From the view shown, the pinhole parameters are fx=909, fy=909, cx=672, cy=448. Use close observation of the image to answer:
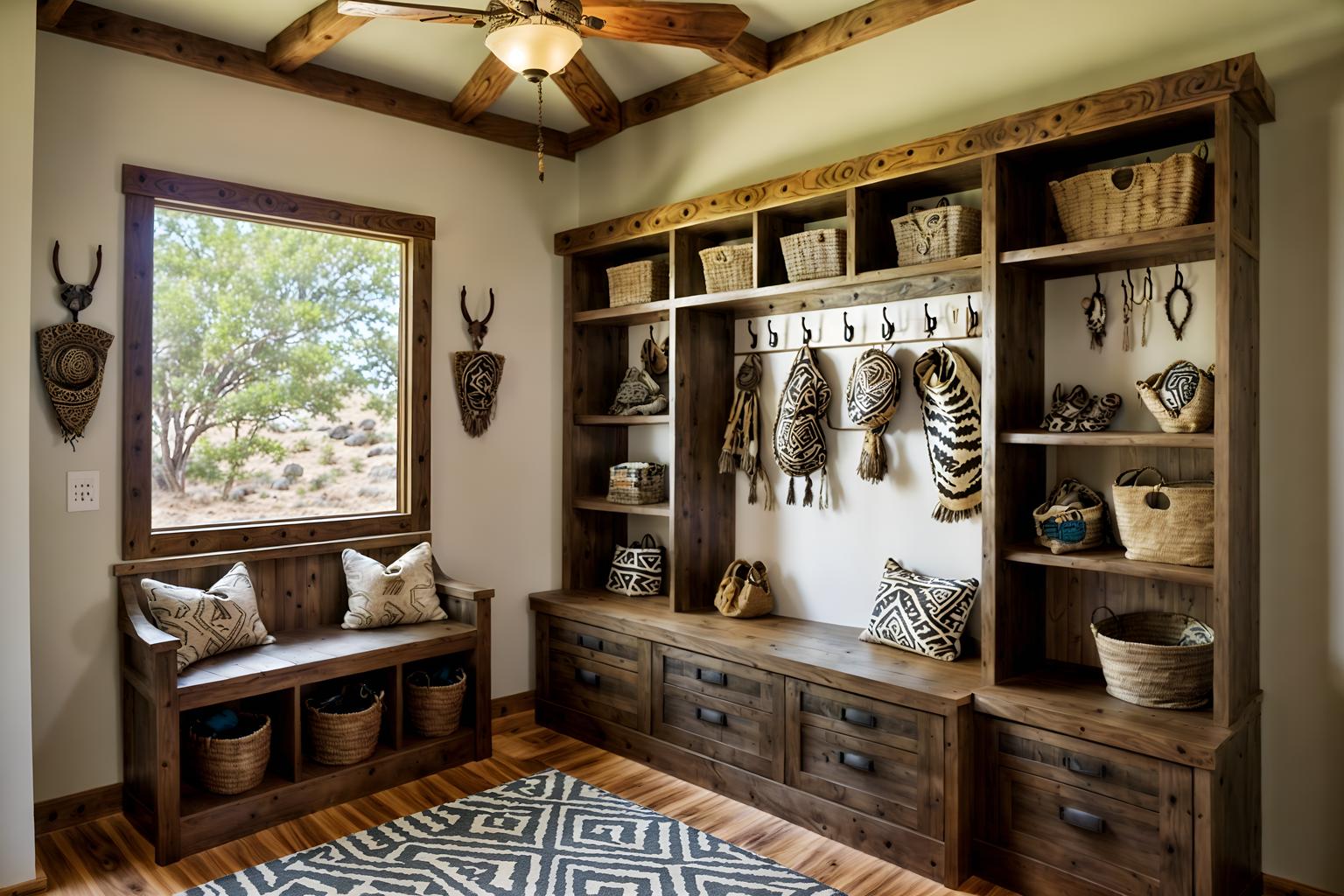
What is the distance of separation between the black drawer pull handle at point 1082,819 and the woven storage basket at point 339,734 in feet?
7.58

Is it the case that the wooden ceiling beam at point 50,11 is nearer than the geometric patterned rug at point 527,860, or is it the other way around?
the geometric patterned rug at point 527,860

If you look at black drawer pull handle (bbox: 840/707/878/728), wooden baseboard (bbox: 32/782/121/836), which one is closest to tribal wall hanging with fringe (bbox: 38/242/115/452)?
wooden baseboard (bbox: 32/782/121/836)

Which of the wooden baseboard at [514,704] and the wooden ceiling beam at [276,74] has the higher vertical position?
the wooden ceiling beam at [276,74]

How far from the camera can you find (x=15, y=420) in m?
2.52

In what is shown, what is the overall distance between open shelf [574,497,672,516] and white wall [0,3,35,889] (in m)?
2.15

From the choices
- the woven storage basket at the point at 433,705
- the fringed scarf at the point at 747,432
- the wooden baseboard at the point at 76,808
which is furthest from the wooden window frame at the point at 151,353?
the fringed scarf at the point at 747,432

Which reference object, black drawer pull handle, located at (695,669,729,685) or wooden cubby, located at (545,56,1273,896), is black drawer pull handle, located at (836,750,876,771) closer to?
wooden cubby, located at (545,56,1273,896)

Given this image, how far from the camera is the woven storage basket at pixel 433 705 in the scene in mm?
3516

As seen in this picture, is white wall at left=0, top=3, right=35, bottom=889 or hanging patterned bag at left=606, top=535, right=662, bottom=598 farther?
hanging patterned bag at left=606, top=535, right=662, bottom=598

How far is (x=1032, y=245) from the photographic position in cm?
291

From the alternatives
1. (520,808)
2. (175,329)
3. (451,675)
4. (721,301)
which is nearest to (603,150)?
(721,301)

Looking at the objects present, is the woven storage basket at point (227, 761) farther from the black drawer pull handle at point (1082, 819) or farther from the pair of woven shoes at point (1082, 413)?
the pair of woven shoes at point (1082, 413)

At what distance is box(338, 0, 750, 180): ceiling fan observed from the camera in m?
2.25

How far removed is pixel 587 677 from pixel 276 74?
269cm
